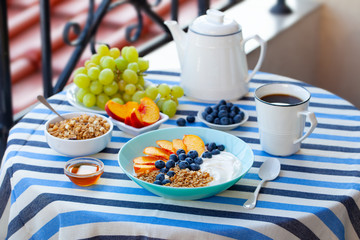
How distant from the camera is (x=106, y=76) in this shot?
1.53 meters

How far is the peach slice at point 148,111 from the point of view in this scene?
145cm

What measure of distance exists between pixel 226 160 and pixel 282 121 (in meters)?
0.17

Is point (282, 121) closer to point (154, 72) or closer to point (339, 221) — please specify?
point (339, 221)

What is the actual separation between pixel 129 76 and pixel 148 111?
0.50 feet

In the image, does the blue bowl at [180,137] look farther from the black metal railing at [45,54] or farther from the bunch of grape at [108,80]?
the black metal railing at [45,54]

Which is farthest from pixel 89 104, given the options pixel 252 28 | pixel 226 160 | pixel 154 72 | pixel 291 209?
pixel 252 28

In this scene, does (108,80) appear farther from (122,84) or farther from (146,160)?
(146,160)

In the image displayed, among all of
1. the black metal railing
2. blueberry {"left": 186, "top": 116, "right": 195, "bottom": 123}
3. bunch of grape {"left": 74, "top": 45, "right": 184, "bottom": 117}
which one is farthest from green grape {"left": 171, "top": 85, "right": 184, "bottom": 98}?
the black metal railing

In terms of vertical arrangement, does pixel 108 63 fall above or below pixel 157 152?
above

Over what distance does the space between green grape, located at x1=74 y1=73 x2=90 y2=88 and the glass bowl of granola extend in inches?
6.1

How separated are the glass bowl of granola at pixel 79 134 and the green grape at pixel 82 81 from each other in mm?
154

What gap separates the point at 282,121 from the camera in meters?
1.30

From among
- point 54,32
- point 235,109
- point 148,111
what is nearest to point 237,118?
point 235,109

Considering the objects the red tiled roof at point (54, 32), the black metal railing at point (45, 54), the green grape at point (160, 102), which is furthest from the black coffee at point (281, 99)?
the red tiled roof at point (54, 32)
